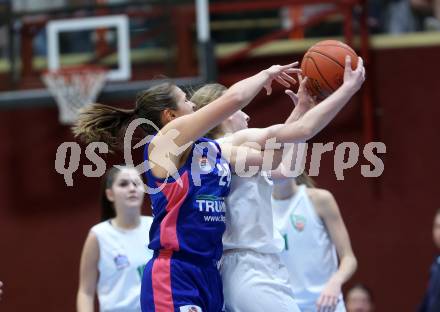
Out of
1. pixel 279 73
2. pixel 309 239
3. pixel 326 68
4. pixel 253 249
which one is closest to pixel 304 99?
pixel 326 68

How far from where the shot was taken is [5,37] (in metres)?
8.30

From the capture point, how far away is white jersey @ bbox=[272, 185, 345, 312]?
18.3ft

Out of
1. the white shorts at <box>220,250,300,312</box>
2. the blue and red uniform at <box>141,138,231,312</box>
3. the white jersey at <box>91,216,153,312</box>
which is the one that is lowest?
the white jersey at <box>91,216,153,312</box>

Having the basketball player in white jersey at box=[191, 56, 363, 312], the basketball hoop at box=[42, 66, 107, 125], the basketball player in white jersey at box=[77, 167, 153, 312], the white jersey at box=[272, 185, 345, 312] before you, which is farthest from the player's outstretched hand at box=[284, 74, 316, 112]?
the basketball hoop at box=[42, 66, 107, 125]

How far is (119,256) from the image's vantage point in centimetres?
578

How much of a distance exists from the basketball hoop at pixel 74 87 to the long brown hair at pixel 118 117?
11.3 feet

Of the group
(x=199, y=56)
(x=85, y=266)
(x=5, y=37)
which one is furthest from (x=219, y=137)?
(x=5, y=37)

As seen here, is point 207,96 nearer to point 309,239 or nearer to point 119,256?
point 309,239

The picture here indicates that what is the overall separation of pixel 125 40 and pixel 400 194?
2688 mm

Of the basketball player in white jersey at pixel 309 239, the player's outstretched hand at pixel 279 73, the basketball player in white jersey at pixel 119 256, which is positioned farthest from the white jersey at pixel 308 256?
the player's outstretched hand at pixel 279 73

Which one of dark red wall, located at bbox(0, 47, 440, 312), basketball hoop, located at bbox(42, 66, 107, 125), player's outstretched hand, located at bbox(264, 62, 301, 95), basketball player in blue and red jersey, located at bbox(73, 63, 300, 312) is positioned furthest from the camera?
dark red wall, located at bbox(0, 47, 440, 312)

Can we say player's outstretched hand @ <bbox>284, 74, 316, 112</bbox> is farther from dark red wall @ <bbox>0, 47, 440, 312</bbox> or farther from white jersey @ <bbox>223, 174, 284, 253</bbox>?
dark red wall @ <bbox>0, 47, 440, 312</bbox>

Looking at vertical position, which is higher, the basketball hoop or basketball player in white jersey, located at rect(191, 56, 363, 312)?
the basketball hoop

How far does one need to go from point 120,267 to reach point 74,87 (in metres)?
2.28
